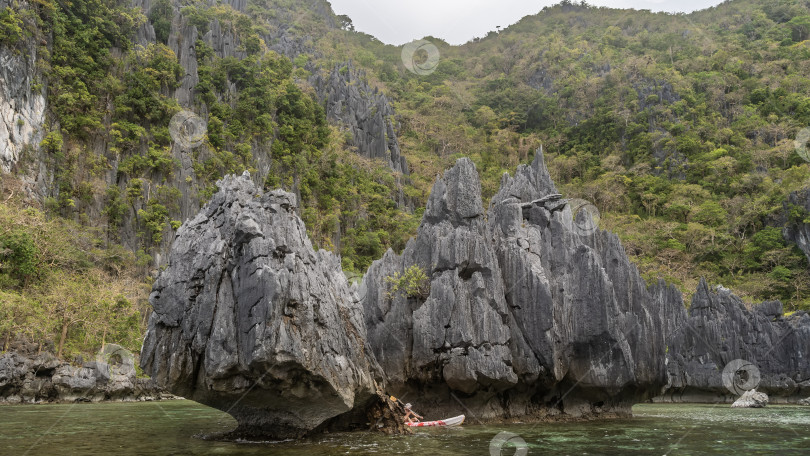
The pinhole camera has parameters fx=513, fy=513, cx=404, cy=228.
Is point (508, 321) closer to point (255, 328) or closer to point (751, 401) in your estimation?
point (255, 328)

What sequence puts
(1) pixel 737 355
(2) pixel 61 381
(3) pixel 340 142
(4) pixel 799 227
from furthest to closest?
(3) pixel 340 142 → (4) pixel 799 227 → (1) pixel 737 355 → (2) pixel 61 381

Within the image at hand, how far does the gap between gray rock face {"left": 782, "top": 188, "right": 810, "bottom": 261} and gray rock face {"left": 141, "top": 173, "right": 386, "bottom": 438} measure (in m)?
48.5

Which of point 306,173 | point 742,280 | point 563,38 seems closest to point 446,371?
point 306,173

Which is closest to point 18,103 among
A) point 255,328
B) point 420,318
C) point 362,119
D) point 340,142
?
point 340,142

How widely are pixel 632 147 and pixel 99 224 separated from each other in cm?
5893

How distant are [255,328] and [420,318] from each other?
282 inches

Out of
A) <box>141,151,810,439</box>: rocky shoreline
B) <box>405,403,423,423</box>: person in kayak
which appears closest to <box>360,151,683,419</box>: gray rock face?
<box>141,151,810,439</box>: rocky shoreline

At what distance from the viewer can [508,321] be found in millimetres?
18016

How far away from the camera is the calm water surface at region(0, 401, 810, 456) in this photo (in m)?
11.0

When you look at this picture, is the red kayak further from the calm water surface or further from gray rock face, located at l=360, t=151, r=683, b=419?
gray rock face, located at l=360, t=151, r=683, b=419

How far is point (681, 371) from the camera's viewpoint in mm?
32719

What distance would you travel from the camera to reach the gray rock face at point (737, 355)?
31.3 m

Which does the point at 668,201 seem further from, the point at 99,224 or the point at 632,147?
the point at 99,224

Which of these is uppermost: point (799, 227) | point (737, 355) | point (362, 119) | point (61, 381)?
point (362, 119)
